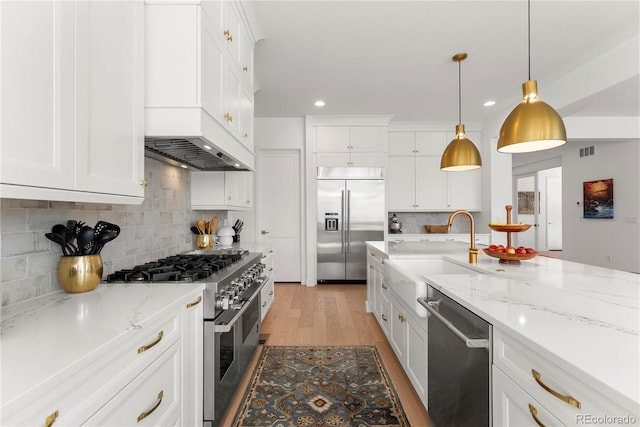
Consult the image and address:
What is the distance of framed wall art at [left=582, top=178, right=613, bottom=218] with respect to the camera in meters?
5.59

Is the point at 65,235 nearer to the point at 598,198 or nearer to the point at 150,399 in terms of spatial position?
the point at 150,399

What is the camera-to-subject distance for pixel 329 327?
3119 mm

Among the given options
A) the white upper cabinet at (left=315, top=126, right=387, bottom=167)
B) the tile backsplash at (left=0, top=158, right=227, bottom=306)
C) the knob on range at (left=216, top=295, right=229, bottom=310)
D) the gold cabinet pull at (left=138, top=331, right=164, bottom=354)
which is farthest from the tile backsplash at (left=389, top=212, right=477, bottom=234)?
the gold cabinet pull at (left=138, top=331, right=164, bottom=354)

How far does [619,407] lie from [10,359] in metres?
1.35

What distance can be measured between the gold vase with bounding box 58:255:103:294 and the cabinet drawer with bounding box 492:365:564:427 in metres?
1.69

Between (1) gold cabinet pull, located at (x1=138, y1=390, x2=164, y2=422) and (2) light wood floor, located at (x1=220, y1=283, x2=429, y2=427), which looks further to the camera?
(2) light wood floor, located at (x1=220, y1=283, x2=429, y2=427)

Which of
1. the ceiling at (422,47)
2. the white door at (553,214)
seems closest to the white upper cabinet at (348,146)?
the ceiling at (422,47)

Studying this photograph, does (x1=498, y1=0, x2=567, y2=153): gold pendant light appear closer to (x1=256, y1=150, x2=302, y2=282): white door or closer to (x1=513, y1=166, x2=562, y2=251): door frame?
(x1=256, y1=150, x2=302, y2=282): white door

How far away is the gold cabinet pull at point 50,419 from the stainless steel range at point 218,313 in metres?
0.85

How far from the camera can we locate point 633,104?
171 inches

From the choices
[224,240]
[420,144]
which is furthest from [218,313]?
[420,144]

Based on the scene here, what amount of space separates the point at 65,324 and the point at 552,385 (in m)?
1.43

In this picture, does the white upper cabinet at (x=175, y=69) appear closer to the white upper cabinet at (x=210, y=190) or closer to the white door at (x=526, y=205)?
the white upper cabinet at (x=210, y=190)

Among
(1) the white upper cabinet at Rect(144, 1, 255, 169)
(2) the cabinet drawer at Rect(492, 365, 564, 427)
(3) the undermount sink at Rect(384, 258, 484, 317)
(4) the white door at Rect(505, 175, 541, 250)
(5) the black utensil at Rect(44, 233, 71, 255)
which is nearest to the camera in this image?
(2) the cabinet drawer at Rect(492, 365, 564, 427)
